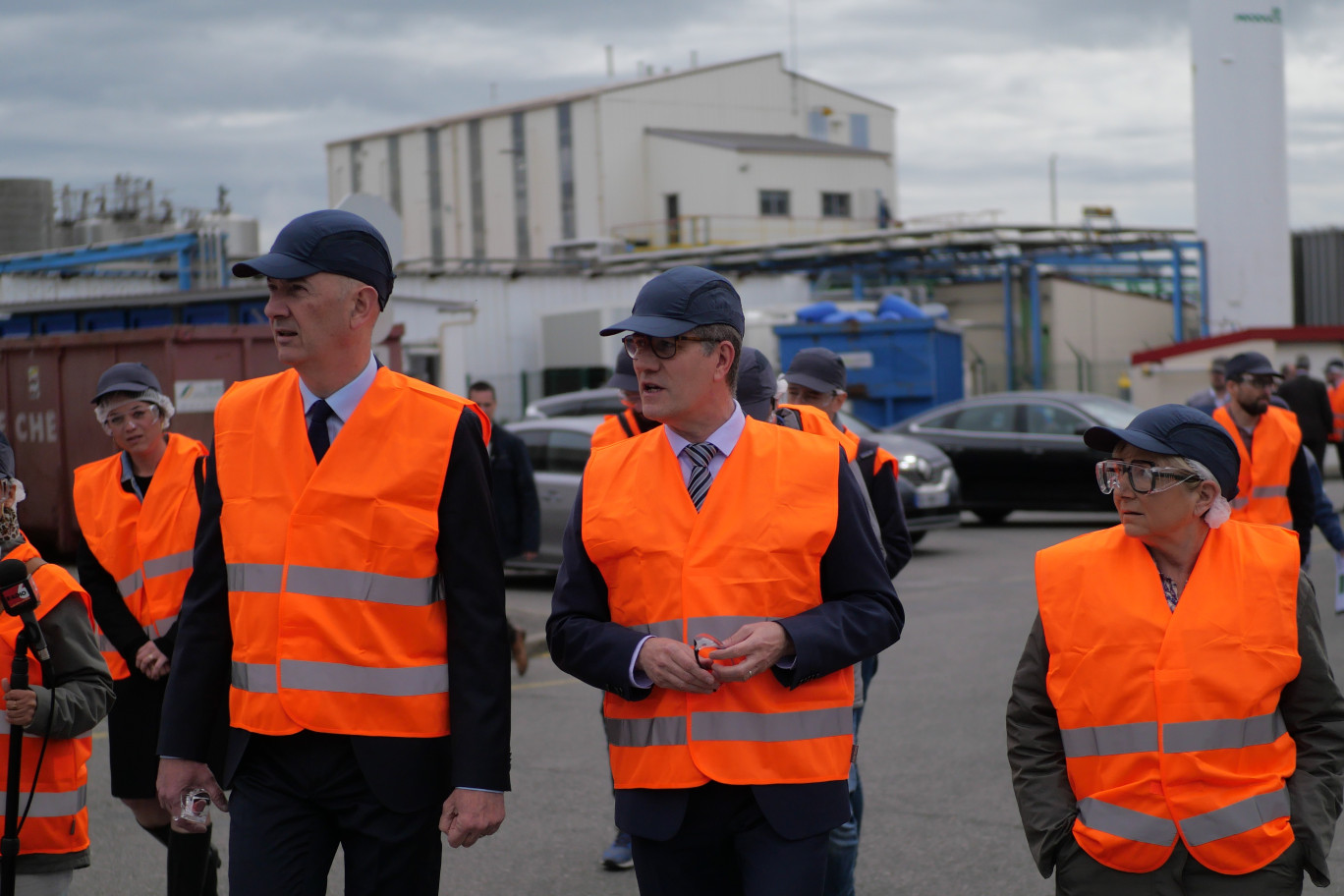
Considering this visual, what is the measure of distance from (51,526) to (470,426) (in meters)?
14.3

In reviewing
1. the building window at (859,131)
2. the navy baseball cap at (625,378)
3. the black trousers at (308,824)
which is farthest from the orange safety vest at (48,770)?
the building window at (859,131)

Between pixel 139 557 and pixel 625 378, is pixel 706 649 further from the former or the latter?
pixel 625 378

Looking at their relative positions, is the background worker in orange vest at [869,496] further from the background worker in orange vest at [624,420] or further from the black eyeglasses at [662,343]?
the black eyeglasses at [662,343]

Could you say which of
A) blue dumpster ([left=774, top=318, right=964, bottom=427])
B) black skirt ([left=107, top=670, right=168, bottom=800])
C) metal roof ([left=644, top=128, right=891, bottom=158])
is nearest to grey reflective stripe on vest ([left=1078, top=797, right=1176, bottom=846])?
black skirt ([left=107, top=670, right=168, bottom=800])

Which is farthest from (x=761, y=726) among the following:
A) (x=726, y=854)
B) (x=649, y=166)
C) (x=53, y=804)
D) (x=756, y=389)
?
(x=649, y=166)

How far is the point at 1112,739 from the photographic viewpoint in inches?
121

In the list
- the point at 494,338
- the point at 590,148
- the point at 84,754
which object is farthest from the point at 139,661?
the point at 590,148

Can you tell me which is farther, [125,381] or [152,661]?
[125,381]

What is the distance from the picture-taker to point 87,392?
15594 mm

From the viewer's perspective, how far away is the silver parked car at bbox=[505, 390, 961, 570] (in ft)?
44.5

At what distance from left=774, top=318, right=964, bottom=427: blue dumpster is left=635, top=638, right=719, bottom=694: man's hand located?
70.8 ft

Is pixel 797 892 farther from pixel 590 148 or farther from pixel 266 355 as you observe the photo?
pixel 590 148

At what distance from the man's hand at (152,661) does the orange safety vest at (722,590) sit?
220cm

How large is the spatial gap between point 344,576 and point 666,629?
68cm
